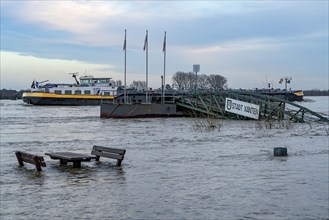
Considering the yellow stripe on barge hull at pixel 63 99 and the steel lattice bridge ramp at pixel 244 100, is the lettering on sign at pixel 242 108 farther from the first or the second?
the yellow stripe on barge hull at pixel 63 99

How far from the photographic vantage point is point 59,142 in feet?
78.1

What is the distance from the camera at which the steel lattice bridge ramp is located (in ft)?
127

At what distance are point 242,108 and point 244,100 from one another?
198cm

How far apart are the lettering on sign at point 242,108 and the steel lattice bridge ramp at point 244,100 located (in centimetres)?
50

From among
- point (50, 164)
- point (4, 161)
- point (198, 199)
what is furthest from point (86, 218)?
point (4, 161)

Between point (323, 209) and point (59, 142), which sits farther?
point (59, 142)

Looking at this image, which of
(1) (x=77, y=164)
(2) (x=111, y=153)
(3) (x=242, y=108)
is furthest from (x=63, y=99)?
(1) (x=77, y=164)

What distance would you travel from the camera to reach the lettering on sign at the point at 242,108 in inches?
1627

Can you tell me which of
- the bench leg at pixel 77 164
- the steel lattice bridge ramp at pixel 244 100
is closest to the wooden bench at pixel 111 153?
Result: the bench leg at pixel 77 164

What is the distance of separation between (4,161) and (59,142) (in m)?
7.46

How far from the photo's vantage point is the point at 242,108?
4281cm

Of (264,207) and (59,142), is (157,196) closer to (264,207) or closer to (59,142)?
(264,207)

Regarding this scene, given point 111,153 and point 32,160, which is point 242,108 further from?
point 32,160

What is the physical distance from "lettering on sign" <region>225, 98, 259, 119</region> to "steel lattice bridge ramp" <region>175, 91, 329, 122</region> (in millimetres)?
505
